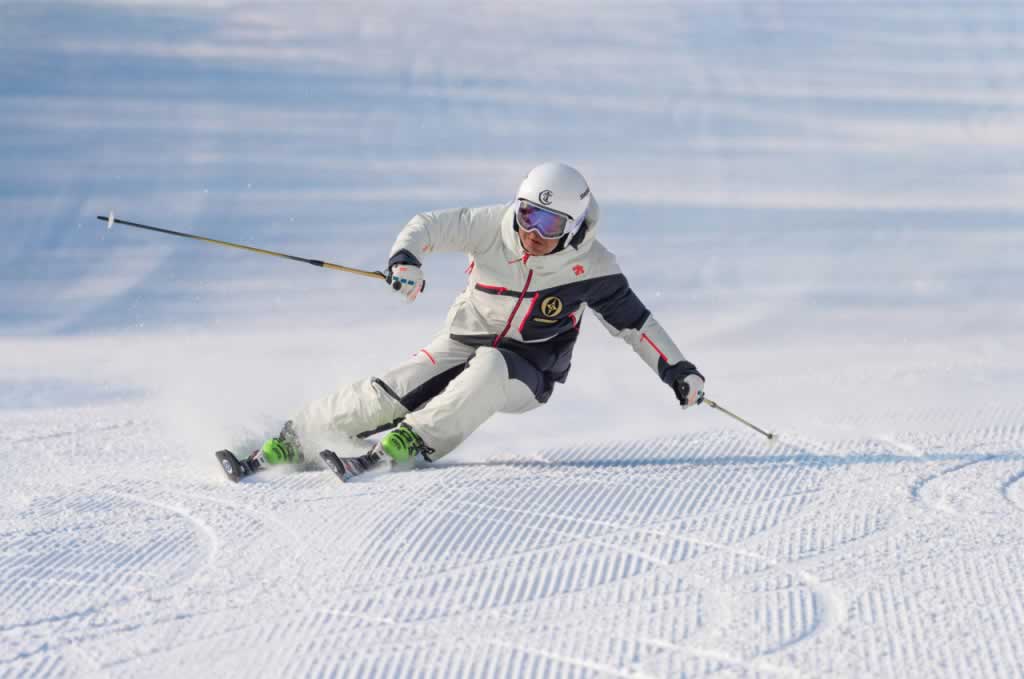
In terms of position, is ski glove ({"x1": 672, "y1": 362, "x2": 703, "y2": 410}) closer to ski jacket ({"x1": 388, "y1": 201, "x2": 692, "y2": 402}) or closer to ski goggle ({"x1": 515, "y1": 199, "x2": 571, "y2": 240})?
ski jacket ({"x1": 388, "y1": 201, "x2": 692, "y2": 402})

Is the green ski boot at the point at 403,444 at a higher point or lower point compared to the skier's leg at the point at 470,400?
lower

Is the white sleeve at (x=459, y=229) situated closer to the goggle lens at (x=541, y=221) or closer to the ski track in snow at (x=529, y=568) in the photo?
the goggle lens at (x=541, y=221)

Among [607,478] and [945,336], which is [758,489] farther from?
[945,336]

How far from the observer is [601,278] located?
429 cm

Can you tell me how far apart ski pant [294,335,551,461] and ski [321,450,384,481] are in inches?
→ 7.1

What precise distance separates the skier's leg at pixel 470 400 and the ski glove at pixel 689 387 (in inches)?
24.0

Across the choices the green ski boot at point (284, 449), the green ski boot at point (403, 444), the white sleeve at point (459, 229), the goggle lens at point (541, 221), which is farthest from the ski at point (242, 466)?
the goggle lens at point (541, 221)

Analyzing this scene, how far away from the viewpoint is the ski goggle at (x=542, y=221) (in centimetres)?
403

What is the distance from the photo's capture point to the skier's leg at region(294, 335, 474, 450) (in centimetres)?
418

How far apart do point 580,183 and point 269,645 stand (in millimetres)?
2166

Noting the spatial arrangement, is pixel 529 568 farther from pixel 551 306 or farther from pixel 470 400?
pixel 551 306

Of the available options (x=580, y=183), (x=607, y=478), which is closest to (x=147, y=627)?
(x=607, y=478)

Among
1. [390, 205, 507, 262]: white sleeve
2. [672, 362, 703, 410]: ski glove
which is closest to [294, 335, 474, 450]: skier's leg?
[390, 205, 507, 262]: white sleeve

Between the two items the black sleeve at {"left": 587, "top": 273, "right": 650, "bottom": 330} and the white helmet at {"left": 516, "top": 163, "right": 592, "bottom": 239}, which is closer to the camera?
the white helmet at {"left": 516, "top": 163, "right": 592, "bottom": 239}
